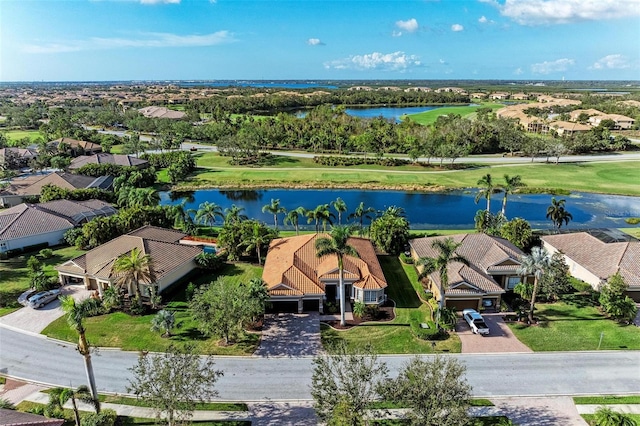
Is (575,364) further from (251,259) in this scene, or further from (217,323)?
(251,259)

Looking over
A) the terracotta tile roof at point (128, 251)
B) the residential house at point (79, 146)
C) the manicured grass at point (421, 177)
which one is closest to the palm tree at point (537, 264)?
the terracotta tile roof at point (128, 251)

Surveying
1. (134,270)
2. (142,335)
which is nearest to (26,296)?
(134,270)

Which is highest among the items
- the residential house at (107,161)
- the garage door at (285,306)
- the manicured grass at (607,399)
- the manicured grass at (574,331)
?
the residential house at (107,161)

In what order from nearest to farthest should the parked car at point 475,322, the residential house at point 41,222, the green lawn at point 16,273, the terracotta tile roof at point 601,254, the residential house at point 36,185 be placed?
the parked car at point 475,322
the green lawn at point 16,273
the terracotta tile roof at point 601,254
the residential house at point 41,222
the residential house at point 36,185

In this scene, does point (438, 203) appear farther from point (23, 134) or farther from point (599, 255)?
point (23, 134)

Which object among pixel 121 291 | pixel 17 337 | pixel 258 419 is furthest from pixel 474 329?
pixel 17 337

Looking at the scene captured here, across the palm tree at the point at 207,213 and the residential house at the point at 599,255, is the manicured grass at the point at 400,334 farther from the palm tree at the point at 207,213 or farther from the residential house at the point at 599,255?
the palm tree at the point at 207,213

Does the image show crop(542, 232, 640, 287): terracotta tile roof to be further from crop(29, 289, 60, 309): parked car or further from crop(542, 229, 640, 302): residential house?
crop(29, 289, 60, 309): parked car
